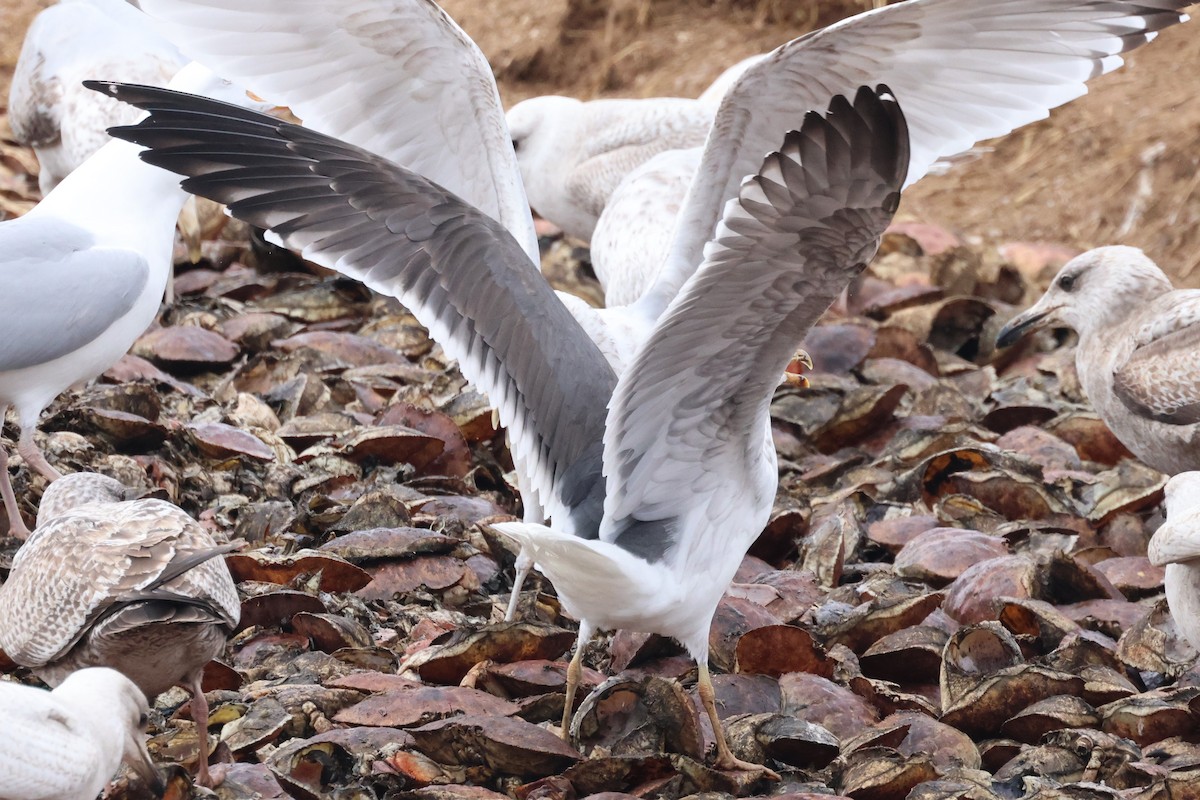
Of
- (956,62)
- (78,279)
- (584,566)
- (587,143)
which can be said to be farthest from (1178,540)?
(587,143)

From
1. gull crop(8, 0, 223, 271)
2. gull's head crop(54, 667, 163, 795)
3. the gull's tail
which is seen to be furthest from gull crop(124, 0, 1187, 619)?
gull crop(8, 0, 223, 271)

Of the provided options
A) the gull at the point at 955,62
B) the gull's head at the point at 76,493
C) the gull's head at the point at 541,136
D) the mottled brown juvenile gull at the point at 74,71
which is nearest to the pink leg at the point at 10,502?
the gull's head at the point at 76,493

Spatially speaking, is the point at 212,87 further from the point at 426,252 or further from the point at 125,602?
the point at 125,602

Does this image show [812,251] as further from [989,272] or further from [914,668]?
[989,272]

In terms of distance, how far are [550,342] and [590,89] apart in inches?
282

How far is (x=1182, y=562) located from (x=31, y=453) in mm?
2908

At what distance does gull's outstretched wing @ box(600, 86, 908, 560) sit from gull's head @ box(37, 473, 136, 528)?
4.05 feet

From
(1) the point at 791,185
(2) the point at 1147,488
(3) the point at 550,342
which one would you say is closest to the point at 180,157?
(3) the point at 550,342

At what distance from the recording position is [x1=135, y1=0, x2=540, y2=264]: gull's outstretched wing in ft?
14.3

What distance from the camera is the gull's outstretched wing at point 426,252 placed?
332 centimetres

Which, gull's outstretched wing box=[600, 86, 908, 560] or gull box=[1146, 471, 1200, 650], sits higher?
gull's outstretched wing box=[600, 86, 908, 560]

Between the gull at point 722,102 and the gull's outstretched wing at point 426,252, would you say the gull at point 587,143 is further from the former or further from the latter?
the gull's outstretched wing at point 426,252

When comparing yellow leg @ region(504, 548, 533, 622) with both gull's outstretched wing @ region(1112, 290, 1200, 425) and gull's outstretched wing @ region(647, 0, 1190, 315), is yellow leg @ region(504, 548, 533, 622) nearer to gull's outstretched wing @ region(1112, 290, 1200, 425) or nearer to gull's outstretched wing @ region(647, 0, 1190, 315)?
gull's outstretched wing @ region(647, 0, 1190, 315)

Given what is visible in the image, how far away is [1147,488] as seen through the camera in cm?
484
